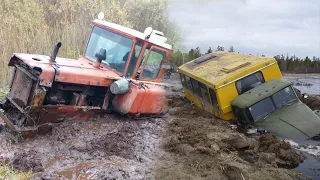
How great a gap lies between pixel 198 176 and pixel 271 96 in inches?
189

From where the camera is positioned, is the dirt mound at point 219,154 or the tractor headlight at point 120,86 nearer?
the dirt mound at point 219,154

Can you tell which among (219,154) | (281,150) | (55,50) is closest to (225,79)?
(281,150)

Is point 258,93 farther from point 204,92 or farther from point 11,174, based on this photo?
point 11,174

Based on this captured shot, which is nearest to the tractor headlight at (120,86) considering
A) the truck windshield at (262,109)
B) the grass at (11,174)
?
the grass at (11,174)

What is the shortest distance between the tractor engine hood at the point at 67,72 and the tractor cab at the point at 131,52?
0.21 metres

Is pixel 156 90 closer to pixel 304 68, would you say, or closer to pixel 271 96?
pixel 271 96

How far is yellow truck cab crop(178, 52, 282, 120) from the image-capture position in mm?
10445

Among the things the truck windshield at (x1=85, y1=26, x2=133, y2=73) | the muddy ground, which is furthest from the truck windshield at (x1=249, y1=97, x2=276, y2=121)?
the truck windshield at (x1=85, y1=26, x2=133, y2=73)

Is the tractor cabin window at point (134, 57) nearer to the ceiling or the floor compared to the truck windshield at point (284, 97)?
nearer to the ceiling

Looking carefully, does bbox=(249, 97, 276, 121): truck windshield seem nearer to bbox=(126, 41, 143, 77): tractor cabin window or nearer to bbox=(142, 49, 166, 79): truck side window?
bbox=(142, 49, 166, 79): truck side window

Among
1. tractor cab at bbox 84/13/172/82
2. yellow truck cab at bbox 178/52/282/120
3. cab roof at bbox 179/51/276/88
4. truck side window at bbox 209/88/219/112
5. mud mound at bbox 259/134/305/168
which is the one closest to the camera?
mud mound at bbox 259/134/305/168

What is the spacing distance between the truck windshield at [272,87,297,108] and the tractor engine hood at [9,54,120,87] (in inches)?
175

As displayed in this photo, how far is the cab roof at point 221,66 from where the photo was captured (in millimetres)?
10719

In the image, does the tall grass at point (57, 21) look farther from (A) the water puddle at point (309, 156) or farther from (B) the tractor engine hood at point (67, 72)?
(A) the water puddle at point (309, 156)
